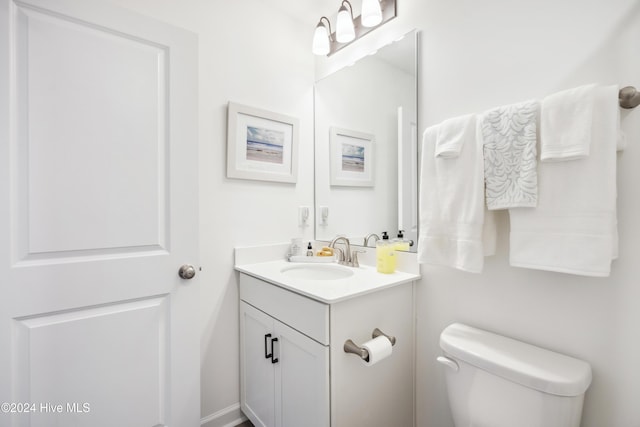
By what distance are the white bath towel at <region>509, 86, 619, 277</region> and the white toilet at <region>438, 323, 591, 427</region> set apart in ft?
1.02

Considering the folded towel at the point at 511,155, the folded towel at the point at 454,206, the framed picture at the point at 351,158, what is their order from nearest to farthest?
1. the folded towel at the point at 511,155
2. the folded towel at the point at 454,206
3. the framed picture at the point at 351,158

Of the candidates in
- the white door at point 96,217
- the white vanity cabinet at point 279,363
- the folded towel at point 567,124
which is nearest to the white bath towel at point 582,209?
the folded towel at point 567,124

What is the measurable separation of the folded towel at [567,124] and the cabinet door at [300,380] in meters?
0.96

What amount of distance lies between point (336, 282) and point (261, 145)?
0.92 m

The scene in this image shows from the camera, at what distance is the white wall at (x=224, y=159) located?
4.89ft

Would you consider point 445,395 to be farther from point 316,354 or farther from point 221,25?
point 221,25

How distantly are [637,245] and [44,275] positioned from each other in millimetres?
1877

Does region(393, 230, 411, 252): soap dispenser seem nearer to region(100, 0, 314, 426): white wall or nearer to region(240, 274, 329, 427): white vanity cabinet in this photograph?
region(240, 274, 329, 427): white vanity cabinet

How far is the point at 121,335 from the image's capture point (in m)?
1.12

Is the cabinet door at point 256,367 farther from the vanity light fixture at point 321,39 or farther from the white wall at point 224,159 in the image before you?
the vanity light fixture at point 321,39

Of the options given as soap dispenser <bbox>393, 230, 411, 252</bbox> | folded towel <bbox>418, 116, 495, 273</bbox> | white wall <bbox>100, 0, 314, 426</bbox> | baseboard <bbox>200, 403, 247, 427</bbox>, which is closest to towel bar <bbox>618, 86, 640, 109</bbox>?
folded towel <bbox>418, 116, 495, 273</bbox>

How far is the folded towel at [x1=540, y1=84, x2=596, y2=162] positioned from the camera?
0.78 m

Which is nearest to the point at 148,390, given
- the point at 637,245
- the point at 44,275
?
the point at 44,275

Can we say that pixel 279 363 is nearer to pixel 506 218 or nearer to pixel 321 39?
pixel 506 218
